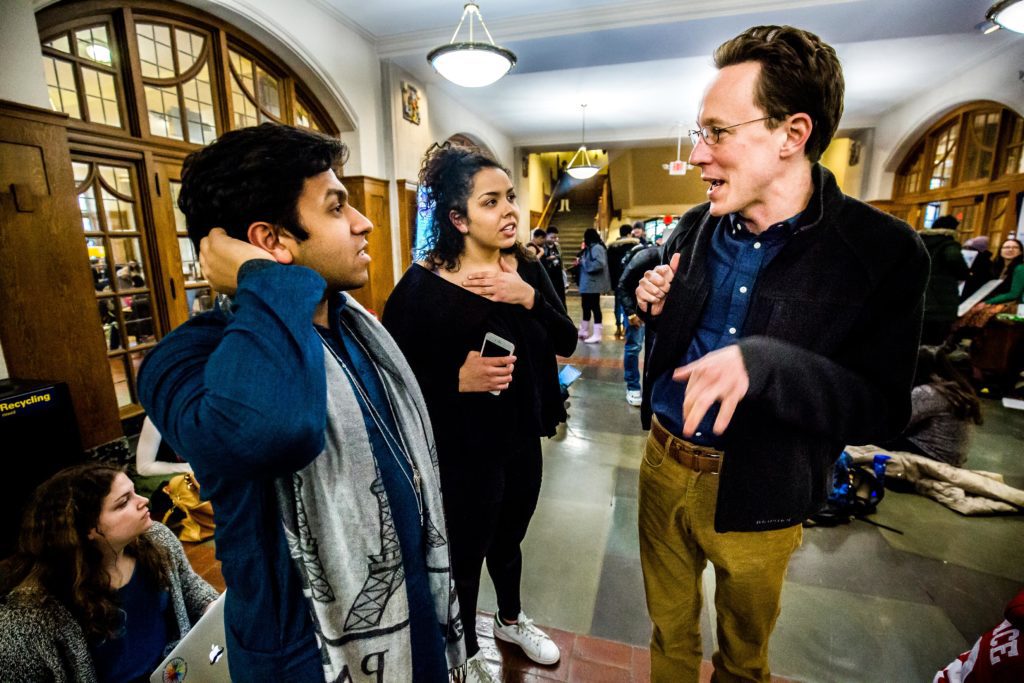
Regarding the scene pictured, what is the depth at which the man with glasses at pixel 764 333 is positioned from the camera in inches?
39.2

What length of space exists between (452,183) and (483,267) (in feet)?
0.96

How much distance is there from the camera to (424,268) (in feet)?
5.14

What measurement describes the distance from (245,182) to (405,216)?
19.7 ft

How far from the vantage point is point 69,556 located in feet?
4.78

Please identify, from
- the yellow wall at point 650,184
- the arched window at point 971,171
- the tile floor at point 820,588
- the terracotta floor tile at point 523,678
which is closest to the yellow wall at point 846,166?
the arched window at point 971,171

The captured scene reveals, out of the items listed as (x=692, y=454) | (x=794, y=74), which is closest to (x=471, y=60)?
(x=794, y=74)

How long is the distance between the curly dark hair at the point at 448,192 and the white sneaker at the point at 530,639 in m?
1.50

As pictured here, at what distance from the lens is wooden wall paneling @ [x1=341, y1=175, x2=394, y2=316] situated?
579 centimetres

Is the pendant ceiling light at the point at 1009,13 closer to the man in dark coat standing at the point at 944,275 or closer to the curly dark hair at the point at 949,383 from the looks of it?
the man in dark coat standing at the point at 944,275

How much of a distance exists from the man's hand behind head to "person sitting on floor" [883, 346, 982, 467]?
12.7ft

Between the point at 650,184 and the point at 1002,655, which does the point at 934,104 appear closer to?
the point at 650,184

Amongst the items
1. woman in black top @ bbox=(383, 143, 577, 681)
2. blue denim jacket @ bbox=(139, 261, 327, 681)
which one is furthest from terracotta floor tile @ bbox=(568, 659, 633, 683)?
blue denim jacket @ bbox=(139, 261, 327, 681)

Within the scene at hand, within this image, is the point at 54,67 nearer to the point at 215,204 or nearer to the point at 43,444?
the point at 43,444

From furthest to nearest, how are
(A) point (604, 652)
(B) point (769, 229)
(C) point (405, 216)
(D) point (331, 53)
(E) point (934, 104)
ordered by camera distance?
(E) point (934, 104)
(C) point (405, 216)
(D) point (331, 53)
(A) point (604, 652)
(B) point (769, 229)
